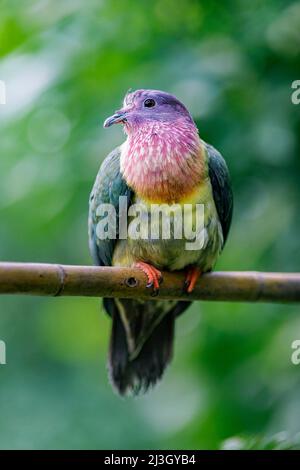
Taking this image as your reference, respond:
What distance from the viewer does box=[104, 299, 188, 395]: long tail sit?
3221 mm

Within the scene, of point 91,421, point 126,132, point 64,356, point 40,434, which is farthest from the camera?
point 64,356

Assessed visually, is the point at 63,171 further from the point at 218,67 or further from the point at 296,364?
the point at 296,364

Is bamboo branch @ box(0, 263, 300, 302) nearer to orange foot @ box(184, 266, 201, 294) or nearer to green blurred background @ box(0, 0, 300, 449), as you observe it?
orange foot @ box(184, 266, 201, 294)

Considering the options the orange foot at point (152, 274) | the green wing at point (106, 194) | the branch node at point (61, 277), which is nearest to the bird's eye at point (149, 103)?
the green wing at point (106, 194)

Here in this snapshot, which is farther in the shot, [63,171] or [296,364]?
[63,171]

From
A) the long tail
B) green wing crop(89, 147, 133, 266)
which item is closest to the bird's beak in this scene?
green wing crop(89, 147, 133, 266)

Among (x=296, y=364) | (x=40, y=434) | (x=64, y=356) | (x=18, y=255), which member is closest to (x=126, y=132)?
(x=296, y=364)

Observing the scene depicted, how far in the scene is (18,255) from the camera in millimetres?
3945

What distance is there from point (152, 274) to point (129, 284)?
0.26 metres

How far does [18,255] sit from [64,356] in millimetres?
944

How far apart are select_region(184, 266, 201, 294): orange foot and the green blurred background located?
298mm

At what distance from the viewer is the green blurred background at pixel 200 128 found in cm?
297

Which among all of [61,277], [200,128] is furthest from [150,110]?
[61,277]

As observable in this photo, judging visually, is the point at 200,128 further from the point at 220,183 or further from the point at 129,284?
the point at 129,284
